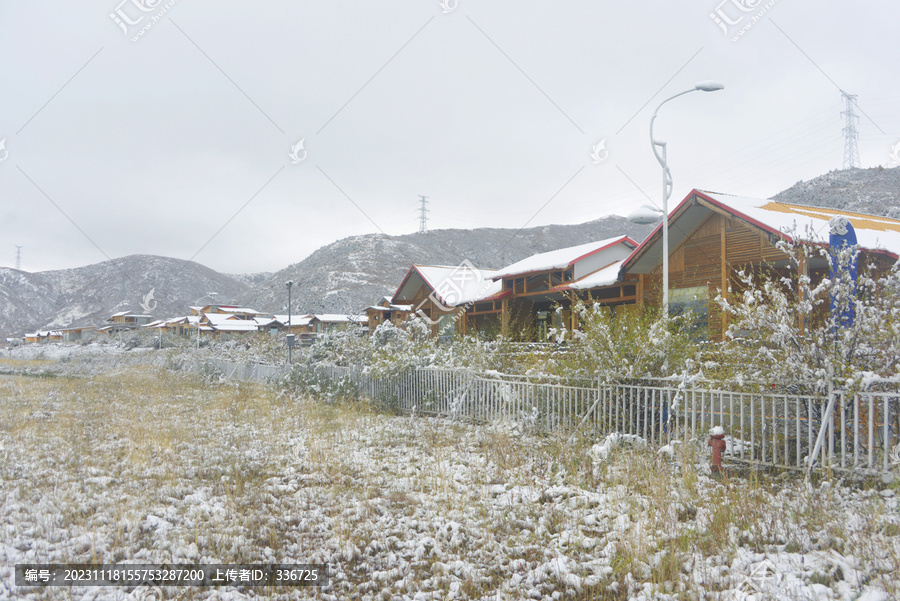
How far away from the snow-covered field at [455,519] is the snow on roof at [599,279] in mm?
12767

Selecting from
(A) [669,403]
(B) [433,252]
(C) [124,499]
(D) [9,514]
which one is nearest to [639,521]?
(A) [669,403]

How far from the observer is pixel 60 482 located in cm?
713

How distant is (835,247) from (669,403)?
3113 millimetres

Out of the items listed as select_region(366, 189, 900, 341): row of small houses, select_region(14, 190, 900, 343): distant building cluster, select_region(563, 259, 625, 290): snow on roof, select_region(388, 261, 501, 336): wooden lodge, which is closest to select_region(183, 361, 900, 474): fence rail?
select_region(14, 190, 900, 343): distant building cluster

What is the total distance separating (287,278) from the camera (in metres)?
131

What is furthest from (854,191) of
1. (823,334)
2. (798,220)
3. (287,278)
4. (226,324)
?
(287,278)

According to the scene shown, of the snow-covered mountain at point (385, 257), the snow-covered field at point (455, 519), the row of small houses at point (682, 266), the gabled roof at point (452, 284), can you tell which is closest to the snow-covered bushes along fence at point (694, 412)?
the snow-covered field at point (455, 519)

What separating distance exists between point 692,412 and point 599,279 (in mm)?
14357

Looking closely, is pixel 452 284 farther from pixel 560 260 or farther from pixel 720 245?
pixel 720 245

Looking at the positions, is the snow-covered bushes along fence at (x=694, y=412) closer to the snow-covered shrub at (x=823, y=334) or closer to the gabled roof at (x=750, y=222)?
the snow-covered shrub at (x=823, y=334)

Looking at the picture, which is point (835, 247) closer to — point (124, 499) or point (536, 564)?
point (536, 564)

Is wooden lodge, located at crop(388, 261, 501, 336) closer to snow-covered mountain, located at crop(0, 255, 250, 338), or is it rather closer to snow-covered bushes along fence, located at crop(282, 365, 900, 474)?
snow-covered bushes along fence, located at crop(282, 365, 900, 474)

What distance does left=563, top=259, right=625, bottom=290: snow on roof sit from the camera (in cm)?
2098

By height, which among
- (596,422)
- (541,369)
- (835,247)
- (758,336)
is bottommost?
(596,422)
